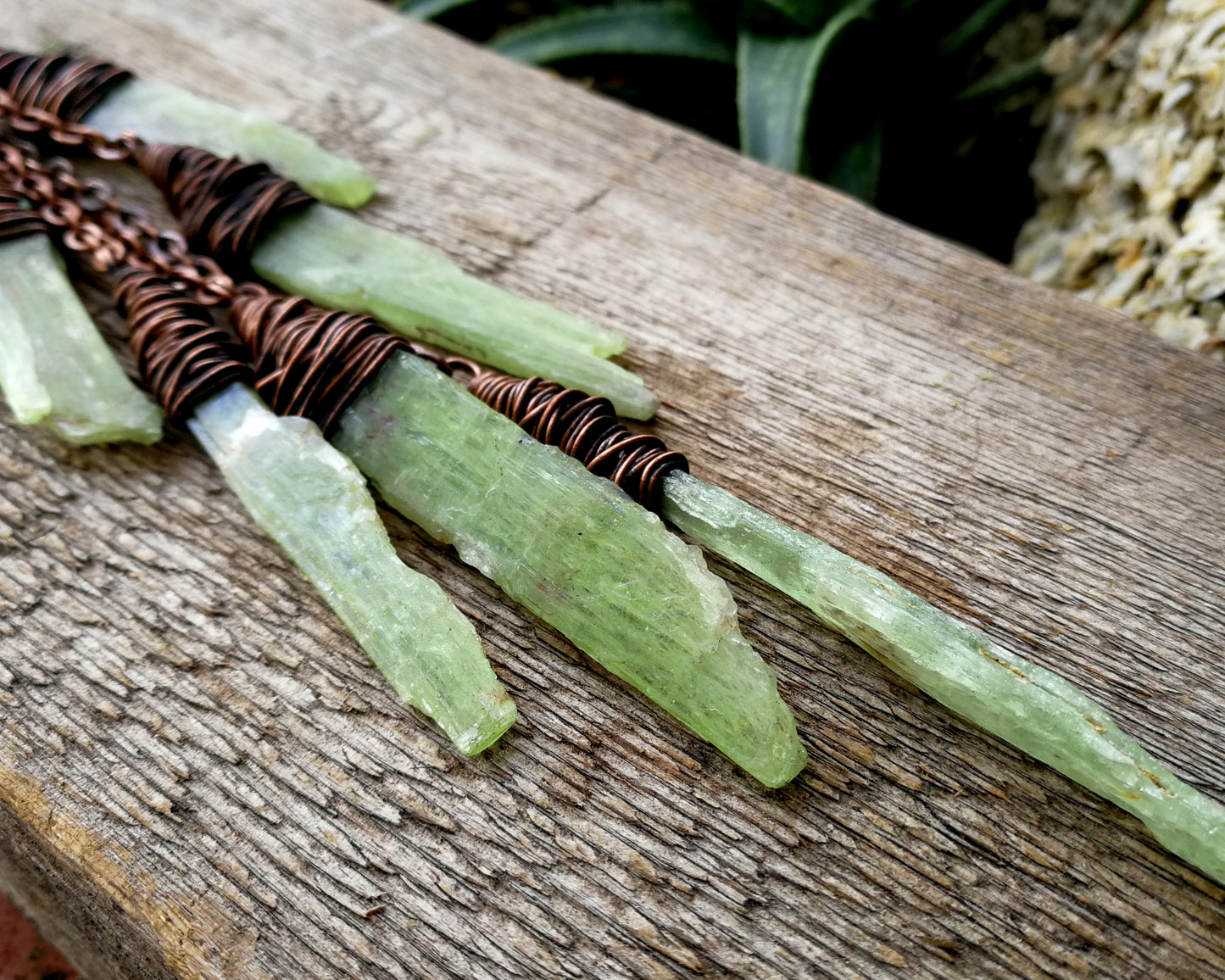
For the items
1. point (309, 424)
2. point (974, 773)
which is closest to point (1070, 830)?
point (974, 773)

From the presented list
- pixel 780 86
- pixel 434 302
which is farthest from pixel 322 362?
pixel 780 86

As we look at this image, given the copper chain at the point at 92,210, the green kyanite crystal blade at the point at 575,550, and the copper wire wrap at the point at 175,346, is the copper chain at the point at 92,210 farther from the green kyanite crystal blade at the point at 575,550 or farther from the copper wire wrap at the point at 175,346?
the green kyanite crystal blade at the point at 575,550

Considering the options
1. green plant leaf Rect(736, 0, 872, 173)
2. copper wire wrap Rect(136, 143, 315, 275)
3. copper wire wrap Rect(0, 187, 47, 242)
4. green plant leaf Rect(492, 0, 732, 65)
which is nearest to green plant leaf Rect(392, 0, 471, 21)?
green plant leaf Rect(492, 0, 732, 65)

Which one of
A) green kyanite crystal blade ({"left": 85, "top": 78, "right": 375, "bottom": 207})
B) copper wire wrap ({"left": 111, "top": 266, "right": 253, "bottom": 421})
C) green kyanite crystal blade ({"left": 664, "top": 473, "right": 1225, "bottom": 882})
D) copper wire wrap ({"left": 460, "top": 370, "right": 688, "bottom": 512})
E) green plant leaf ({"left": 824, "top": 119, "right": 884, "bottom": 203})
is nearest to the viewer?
green kyanite crystal blade ({"left": 664, "top": 473, "right": 1225, "bottom": 882})

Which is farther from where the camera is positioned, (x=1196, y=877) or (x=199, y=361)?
(x=199, y=361)

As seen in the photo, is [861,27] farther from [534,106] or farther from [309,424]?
[309,424]

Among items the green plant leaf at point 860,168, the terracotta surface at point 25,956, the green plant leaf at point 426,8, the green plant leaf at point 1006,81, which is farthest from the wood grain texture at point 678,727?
the green plant leaf at point 426,8

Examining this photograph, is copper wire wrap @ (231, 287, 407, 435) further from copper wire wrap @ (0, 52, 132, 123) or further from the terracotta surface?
the terracotta surface
